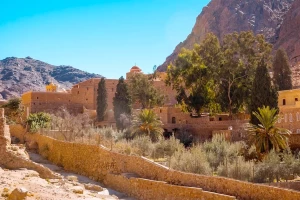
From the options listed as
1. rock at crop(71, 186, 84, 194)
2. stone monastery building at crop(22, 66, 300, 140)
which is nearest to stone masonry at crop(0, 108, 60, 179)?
rock at crop(71, 186, 84, 194)

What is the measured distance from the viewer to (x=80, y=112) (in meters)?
51.7

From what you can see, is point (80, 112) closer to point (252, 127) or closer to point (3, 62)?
point (252, 127)

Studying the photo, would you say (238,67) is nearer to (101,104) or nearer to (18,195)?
(101,104)

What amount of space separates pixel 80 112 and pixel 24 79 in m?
62.7

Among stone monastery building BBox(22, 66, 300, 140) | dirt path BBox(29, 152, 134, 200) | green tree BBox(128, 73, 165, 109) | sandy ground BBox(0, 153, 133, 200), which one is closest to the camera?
sandy ground BBox(0, 153, 133, 200)

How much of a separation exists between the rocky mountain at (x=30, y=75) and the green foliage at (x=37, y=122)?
58859 mm

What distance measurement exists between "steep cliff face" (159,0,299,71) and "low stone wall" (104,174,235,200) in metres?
75.3

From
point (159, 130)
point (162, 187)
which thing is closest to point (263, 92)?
point (159, 130)

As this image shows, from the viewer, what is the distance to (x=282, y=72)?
50.1 meters

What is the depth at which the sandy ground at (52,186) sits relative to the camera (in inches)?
677

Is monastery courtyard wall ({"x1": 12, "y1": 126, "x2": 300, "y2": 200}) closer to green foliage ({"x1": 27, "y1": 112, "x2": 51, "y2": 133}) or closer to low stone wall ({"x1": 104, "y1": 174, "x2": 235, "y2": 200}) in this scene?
low stone wall ({"x1": 104, "y1": 174, "x2": 235, "y2": 200})

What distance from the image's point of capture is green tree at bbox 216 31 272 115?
3819cm

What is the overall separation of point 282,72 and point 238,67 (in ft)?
47.0

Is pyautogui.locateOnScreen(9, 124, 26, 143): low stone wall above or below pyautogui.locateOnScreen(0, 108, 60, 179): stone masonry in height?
above
